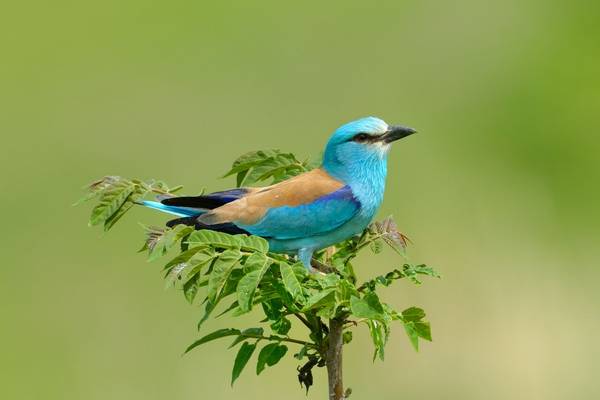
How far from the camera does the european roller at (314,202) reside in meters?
3.93

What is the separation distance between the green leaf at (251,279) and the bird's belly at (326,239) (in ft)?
2.59

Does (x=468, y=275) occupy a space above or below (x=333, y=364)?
below

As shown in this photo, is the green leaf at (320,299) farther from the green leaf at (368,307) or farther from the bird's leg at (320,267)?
the bird's leg at (320,267)

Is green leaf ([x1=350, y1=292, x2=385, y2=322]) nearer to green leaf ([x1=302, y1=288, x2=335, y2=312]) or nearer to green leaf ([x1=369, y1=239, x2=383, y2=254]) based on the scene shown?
green leaf ([x1=302, y1=288, x2=335, y2=312])

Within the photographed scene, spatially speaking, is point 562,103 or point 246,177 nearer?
point 246,177

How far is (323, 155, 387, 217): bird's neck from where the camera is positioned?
13.8 feet

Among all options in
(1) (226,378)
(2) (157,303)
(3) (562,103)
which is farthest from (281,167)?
(3) (562,103)

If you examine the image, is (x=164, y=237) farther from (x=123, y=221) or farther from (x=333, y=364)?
(x=123, y=221)

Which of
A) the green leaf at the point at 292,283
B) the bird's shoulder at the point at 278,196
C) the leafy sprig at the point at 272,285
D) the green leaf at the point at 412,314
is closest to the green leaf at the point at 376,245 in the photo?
the leafy sprig at the point at 272,285

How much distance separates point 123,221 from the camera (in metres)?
8.20

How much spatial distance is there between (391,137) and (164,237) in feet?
3.67

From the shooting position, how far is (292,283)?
10.4 ft

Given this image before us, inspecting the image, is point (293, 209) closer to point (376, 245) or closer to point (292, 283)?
point (376, 245)

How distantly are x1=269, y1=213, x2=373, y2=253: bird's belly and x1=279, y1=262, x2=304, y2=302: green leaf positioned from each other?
801mm
